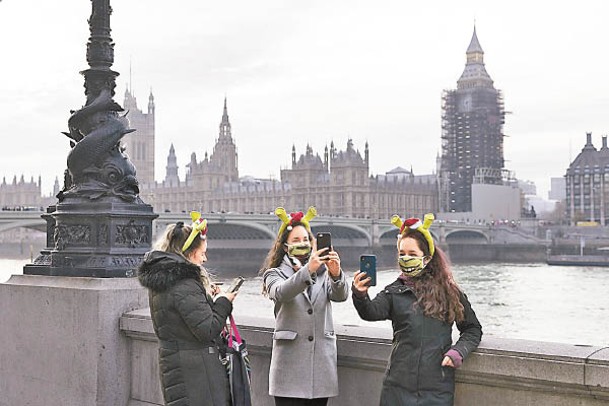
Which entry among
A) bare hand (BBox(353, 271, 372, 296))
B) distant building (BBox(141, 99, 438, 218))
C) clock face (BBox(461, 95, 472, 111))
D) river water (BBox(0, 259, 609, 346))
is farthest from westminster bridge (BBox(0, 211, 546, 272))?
bare hand (BBox(353, 271, 372, 296))

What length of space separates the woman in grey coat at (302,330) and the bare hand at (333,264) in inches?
1.1

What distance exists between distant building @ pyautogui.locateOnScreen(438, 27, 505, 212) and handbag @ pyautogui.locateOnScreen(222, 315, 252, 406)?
56671mm

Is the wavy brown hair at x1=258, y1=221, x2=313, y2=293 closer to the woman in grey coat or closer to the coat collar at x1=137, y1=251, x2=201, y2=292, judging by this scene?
the woman in grey coat

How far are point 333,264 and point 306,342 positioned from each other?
0.28 m

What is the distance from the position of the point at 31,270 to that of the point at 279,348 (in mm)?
1512

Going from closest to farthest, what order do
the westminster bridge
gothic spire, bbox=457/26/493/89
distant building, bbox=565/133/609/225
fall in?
the westminster bridge < gothic spire, bbox=457/26/493/89 < distant building, bbox=565/133/609/225

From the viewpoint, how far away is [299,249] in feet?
7.44

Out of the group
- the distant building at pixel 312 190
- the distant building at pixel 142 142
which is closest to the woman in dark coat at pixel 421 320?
the distant building at pixel 312 190

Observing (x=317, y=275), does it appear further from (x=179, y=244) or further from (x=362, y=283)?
(x=179, y=244)

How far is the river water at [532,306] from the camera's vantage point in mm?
15133

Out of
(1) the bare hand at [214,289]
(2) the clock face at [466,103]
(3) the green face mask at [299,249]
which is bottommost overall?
(1) the bare hand at [214,289]

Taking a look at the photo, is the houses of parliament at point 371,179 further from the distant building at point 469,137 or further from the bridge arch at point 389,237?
the bridge arch at point 389,237

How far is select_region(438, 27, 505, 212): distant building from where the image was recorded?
57.9 metres

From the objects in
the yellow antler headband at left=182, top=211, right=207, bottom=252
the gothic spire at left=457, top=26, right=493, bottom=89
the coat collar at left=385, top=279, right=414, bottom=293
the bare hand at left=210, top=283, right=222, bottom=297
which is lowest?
the bare hand at left=210, top=283, right=222, bottom=297
